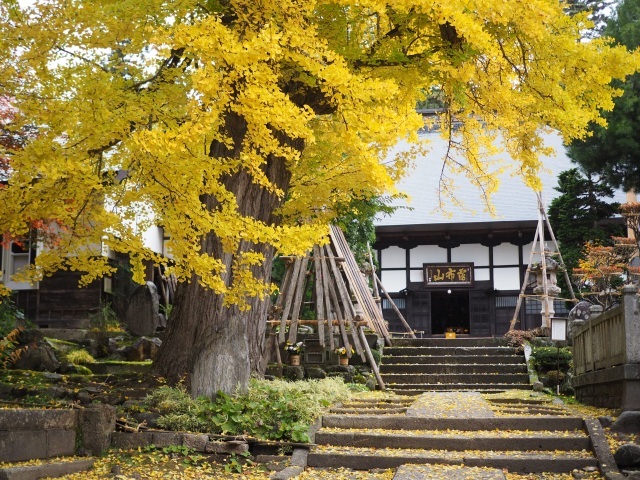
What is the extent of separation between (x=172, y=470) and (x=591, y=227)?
18.8 metres

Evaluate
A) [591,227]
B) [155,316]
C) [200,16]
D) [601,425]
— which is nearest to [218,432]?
[601,425]

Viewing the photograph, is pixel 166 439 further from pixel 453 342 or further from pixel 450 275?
pixel 450 275

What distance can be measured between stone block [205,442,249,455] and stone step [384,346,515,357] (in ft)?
33.5

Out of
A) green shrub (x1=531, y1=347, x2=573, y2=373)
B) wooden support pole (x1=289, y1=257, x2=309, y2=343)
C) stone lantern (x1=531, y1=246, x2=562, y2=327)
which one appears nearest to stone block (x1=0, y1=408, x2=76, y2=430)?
wooden support pole (x1=289, y1=257, x2=309, y2=343)

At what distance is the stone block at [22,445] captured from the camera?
306 inches

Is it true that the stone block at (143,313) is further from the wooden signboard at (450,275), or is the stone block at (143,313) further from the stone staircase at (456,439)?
the wooden signboard at (450,275)

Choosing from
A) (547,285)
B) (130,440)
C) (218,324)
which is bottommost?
(130,440)

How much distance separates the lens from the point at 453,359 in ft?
62.4

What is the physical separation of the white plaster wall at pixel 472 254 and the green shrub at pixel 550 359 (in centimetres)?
886

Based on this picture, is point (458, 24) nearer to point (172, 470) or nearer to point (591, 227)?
point (172, 470)

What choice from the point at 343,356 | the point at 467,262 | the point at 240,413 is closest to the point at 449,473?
the point at 240,413

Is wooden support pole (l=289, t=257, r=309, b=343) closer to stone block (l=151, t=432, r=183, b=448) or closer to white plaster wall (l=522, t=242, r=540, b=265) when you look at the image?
stone block (l=151, t=432, r=183, b=448)

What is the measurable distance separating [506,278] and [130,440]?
63.4 ft

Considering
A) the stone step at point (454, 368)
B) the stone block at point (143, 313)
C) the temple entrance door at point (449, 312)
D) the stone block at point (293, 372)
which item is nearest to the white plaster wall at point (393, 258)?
the temple entrance door at point (449, 312)
